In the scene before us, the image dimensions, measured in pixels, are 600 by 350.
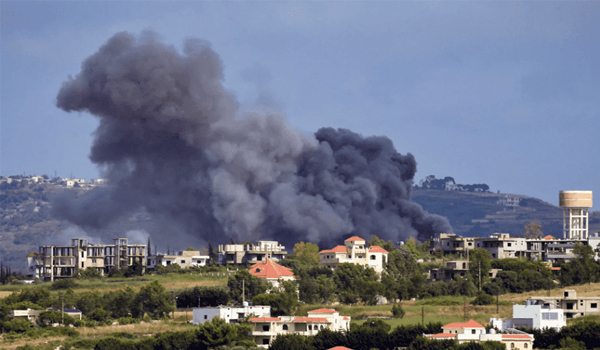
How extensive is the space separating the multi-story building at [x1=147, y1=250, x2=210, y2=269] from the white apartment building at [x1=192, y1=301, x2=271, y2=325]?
26932 millimetres

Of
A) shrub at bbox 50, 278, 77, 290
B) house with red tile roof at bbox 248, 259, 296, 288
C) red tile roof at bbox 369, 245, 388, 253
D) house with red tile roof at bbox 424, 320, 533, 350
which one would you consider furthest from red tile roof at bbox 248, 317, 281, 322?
red tile roof at bbox 369, 245, 388, 253

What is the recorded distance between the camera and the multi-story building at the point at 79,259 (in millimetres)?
86312

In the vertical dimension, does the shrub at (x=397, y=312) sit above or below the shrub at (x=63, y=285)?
below

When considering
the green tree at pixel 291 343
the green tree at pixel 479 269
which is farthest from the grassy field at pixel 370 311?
the green tree at pixel 291 343

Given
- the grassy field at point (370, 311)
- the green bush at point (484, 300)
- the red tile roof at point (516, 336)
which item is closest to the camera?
the red tile roof at point (516, 336)

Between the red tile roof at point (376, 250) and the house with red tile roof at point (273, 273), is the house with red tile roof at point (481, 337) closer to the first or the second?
the house with red tile roof at point (273, 273)

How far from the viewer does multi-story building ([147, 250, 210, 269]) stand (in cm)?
8775

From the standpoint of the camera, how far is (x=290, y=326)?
185 feet

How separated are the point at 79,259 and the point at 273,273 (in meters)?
22.3

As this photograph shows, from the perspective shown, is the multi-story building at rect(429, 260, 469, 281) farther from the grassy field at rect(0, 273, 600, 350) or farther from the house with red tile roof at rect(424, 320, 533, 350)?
the house with red tile roof at rect(424, 320, 533, 350)

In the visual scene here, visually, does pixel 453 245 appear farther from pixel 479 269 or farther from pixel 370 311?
→ pixel 370 311

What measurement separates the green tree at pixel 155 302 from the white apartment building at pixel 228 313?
3.21 m

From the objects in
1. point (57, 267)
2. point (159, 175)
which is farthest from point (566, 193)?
point (57, 267)

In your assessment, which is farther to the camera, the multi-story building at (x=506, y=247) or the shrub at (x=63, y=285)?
the multi-story building at (x=506, y=247)
